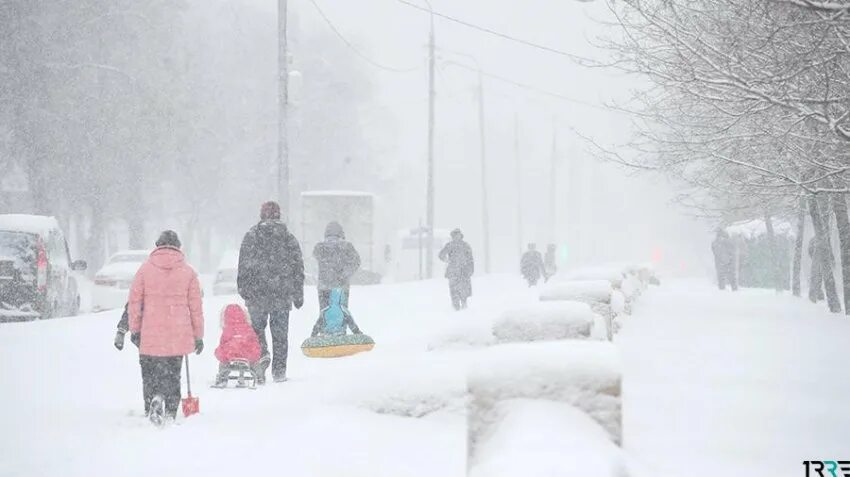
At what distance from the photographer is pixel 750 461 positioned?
6.05 m

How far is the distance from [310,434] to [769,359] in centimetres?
636

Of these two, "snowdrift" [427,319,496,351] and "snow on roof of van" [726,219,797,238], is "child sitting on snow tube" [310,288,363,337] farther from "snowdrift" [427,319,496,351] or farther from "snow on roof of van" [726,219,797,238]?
"snow on roof of van" [726,219,797,238]

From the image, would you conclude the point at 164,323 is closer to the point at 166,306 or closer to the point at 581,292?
the point at 166,306

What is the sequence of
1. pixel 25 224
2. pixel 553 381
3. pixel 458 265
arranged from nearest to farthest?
pixel 553 381 → pixel 25 224 → pixel 458 265

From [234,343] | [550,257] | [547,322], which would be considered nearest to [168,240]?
[234,343]

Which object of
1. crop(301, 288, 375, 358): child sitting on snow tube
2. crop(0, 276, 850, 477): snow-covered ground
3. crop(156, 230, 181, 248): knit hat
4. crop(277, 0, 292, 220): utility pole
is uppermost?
crop(277, 0, 292, 220): utility pole

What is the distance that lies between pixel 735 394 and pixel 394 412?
11.2 ft

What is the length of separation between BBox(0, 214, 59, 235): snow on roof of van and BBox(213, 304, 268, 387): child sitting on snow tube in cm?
741

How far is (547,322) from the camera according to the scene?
602 cm

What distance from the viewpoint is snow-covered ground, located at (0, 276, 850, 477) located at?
617 centimetres

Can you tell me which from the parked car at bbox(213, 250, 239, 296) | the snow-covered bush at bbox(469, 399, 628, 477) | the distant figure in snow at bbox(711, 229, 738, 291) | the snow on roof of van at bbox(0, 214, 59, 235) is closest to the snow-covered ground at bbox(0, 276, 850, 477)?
the snow-covered bush at bbox(469, 399, 628, 477)

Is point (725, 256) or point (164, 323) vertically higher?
point (725, 256)

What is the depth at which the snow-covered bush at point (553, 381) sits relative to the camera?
4234mm

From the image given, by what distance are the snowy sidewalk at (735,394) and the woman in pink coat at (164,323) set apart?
3.91 meters
